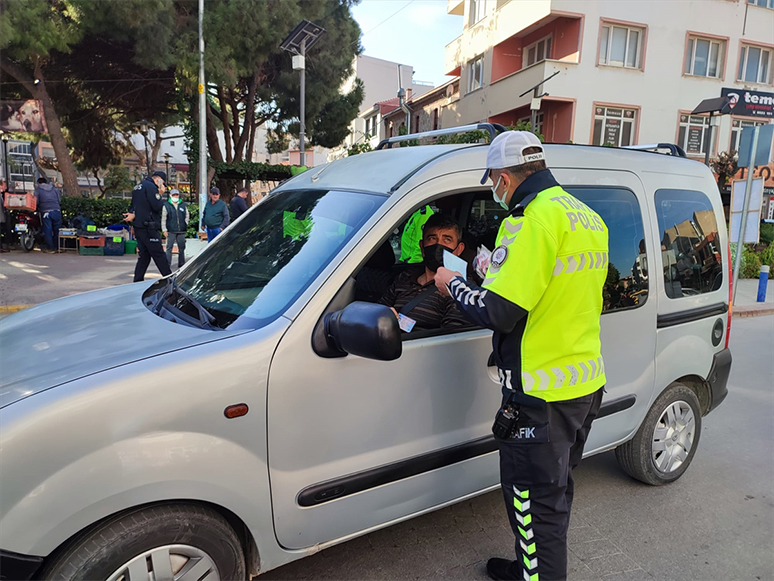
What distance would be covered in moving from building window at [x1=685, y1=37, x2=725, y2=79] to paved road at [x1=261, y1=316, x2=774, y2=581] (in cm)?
2344

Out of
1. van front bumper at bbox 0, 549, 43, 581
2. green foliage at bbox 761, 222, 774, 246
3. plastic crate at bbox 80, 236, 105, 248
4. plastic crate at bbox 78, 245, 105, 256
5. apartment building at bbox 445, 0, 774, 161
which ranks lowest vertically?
plastic crate at bbox 78, 245, 105, 256

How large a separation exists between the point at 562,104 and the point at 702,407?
2066cm

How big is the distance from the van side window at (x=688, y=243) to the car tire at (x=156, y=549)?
9.00 feet

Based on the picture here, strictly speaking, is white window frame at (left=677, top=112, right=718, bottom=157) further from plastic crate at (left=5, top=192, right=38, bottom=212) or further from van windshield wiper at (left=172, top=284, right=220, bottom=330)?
van windshield wiper at (left=172, top=284, right=220, bottom=330)

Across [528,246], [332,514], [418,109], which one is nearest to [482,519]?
[332,514]

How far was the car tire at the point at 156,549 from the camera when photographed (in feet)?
5.51

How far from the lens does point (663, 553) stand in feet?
9.47

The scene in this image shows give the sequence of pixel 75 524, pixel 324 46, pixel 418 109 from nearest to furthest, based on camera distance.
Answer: pixel 75 524 → pixel 324 46 → pixel 418 109

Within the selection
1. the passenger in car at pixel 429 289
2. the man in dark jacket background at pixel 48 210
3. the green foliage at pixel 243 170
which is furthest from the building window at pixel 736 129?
the passenger in car at pixel 429 289

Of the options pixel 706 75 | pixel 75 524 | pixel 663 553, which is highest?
pixel 706 75

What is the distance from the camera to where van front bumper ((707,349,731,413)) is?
142 inches

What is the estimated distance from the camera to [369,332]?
5.99 ft

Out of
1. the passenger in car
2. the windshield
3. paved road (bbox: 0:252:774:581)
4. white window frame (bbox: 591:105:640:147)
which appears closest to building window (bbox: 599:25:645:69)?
white window frame (bbox: 591:105:640:147)

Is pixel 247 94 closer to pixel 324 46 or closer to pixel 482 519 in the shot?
pixel 324 46
